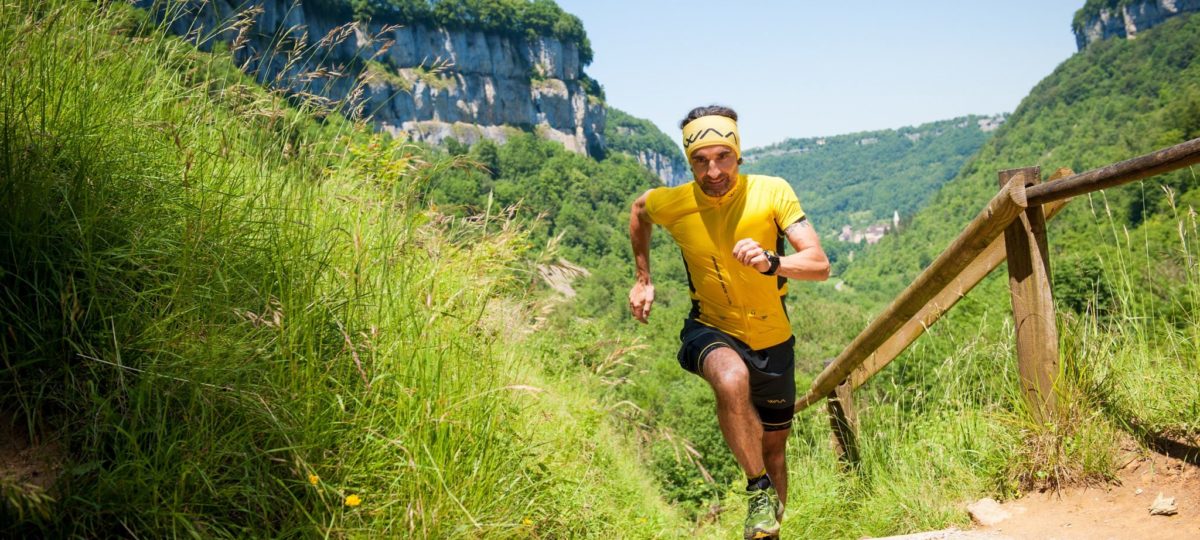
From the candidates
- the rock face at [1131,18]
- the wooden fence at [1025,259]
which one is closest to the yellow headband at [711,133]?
the wooden fence at [1025,259]

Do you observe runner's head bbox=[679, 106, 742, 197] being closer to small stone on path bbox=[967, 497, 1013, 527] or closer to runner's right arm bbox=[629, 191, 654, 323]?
runner's right arm bbox=[629, 191, 654, 323]

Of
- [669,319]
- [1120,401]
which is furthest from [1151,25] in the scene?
[1120,401]

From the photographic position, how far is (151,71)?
3373mm

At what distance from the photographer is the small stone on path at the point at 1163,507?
8.48 feet

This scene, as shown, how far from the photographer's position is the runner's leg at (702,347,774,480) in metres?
3.34

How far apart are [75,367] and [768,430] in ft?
9.25

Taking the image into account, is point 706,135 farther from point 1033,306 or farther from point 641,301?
point 1033,306

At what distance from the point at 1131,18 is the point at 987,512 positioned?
168 metres

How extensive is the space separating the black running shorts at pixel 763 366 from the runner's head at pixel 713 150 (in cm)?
67

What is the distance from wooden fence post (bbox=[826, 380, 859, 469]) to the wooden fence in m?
0.89

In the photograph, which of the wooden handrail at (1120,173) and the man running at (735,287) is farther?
the man running at (735,287)

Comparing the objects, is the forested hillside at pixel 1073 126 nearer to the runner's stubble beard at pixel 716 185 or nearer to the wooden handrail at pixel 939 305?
the wooden handrail at pixel 939 305

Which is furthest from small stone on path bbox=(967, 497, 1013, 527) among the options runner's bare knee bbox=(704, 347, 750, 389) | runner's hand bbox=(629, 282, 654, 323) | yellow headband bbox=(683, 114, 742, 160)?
yellow headband bbox=(683, 114, 742, 160)

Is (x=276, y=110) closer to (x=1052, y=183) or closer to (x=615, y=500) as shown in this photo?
(x=615, y=500)
